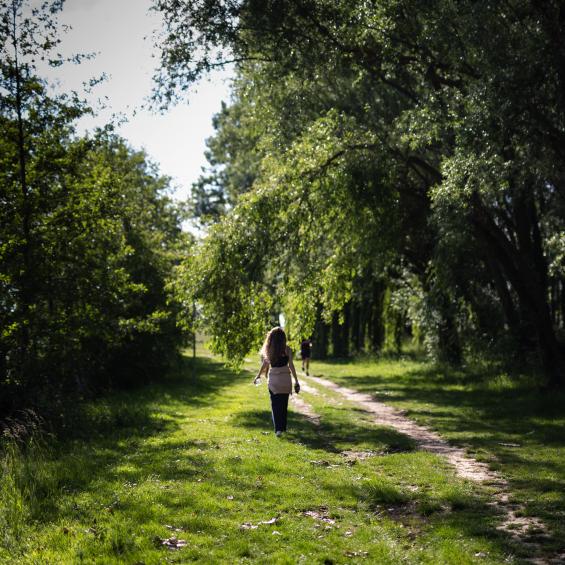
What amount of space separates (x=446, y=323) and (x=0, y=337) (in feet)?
66.8

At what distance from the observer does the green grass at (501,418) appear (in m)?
8.58

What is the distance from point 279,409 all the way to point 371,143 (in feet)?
26.7

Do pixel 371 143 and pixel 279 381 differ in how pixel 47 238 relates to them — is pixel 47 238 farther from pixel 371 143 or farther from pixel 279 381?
pixel 371 143

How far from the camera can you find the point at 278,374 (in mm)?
12820

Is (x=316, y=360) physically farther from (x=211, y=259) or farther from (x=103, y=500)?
(x=103, y=500)

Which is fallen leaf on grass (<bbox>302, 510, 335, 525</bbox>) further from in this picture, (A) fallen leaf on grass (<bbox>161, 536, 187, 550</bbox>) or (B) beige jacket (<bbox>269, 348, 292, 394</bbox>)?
(B) beige jacket (<bbox>269, 348, 292, 394</bbox>)

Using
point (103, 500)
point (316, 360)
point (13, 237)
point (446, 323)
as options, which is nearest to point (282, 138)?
point (13, 237)

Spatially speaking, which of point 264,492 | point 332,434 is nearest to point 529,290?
point 332,434

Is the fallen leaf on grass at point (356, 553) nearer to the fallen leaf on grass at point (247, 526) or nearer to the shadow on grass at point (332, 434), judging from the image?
the fallen leaf on grass at point (247, 526)

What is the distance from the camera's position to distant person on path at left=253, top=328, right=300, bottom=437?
1277cm

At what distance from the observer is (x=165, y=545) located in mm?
6418

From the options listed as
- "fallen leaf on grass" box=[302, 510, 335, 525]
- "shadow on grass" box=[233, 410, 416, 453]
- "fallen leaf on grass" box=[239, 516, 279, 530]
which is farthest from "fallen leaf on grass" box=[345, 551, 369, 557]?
"shadow on grass" box=[233, 410, 416, 453]

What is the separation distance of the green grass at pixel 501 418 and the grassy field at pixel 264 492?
0.19 feet

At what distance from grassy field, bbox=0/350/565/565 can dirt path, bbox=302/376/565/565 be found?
0.62ft
